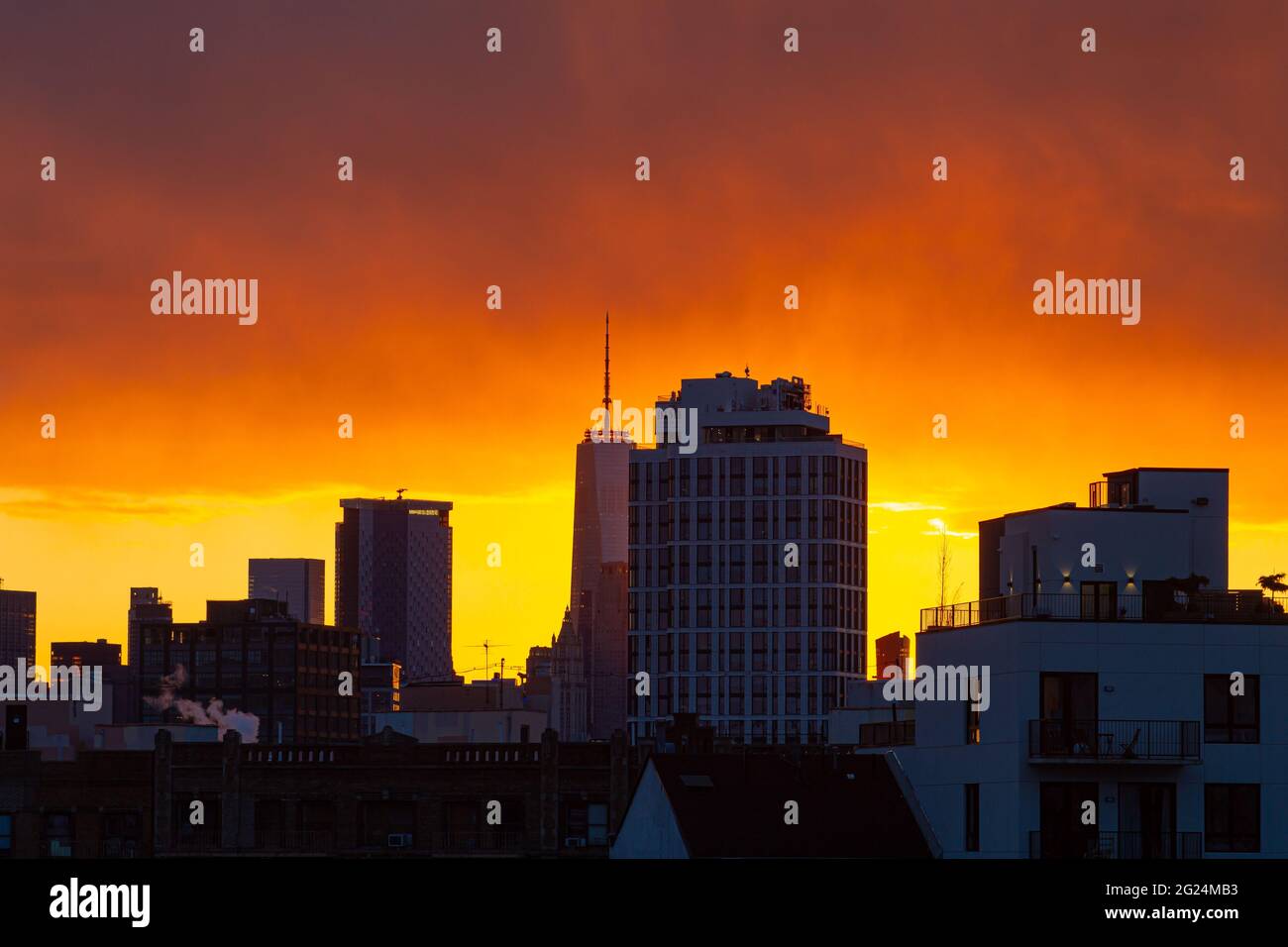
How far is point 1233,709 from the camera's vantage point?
245 feet

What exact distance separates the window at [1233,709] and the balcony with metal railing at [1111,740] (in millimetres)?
1317

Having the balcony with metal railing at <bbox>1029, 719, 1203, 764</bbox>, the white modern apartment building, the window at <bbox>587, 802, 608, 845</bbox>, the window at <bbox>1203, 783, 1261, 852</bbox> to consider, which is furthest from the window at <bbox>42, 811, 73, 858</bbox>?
the window at <bbox>1203, 783, 1261, 852</bbox>

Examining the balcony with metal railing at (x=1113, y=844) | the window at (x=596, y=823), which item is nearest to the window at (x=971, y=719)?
the balcony with metal railing at (x=1113, y=844)

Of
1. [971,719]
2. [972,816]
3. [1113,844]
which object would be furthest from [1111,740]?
[972,816]

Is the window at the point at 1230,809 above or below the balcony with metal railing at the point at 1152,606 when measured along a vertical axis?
below

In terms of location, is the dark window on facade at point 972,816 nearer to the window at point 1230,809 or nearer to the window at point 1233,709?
the window at point 1230,809

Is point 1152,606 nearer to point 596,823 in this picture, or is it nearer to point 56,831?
point 596,823

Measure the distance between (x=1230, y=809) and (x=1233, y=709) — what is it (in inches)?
123

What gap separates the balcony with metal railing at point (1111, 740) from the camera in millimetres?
72688

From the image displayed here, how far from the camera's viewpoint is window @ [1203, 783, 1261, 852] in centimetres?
7406

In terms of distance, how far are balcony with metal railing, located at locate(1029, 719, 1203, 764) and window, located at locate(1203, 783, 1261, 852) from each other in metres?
1.78

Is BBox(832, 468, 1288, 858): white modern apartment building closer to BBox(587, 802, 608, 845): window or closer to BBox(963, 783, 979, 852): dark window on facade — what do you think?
BBox(963, 783, 979, 852): dark window on facade
